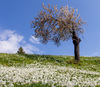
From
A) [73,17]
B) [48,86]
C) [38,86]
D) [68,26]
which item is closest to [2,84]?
[38,86]

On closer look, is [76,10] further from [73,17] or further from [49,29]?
[49,29]

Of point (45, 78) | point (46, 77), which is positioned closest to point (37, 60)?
point (46, 77)

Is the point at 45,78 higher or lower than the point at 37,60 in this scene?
lower

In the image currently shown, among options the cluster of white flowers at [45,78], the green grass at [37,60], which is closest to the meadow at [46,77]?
the cluster of white flowers at [45,78]

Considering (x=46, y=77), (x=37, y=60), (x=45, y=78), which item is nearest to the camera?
(x=45, y=78)

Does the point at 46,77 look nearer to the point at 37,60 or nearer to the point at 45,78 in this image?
the point at 45,78

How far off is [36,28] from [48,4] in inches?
218

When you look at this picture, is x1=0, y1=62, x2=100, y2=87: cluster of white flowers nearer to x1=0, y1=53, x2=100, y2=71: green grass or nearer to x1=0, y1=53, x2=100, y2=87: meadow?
x1=0, y1=53, x2=100, y2=87: meadow

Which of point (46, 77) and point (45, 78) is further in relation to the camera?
point (46, 77)

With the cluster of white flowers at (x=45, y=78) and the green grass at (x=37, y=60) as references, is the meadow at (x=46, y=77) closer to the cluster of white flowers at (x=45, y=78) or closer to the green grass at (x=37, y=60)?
the cluster of white flowers at (x=45, y=78)

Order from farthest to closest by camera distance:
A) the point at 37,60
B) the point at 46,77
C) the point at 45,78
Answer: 1. the point at 37,60
2. the point at 46,77
3. the point at 45,78

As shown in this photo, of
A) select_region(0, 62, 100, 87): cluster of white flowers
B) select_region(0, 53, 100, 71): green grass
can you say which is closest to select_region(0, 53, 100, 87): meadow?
select_region(0, 62, 100, 87): cluster of white flowers

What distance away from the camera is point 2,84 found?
23.9ft

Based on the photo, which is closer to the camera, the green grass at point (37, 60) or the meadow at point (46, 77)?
the meadow at point (46, 77)
